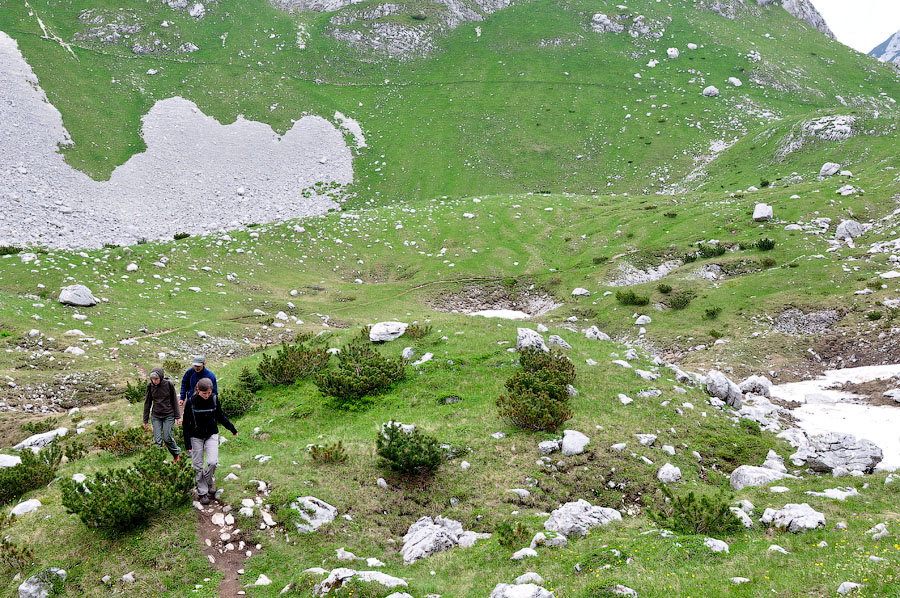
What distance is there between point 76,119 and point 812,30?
159 meters

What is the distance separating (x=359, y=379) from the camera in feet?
65.3

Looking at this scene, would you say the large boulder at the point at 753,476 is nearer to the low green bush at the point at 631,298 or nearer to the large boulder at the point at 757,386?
the large boulder at the point at 757,386

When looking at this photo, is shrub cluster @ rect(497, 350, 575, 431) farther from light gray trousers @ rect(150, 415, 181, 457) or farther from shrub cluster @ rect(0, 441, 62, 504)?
shrub cluster @ rect(0, 441, 62, 504)

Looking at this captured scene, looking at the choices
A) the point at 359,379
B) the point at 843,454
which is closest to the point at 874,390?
the point at 843,454

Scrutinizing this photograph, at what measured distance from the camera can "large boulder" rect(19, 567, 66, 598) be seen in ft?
30.0

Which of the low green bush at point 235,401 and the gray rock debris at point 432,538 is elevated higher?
the low green bush at point 235,401

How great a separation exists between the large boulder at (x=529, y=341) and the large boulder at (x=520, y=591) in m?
13.6

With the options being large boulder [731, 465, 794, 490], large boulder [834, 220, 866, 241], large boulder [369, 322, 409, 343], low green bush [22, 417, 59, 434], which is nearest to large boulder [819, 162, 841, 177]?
large boulder [834, 220, 866, 241]

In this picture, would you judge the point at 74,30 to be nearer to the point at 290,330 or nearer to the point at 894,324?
the point at 290,330

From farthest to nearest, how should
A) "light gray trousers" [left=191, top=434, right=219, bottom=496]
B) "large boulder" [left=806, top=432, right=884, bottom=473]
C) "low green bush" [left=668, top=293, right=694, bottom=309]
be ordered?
"low green bush" [left=668, top=293, right=694, bottom=309] < "large boulder" [left=806, top=432, right=884, bottom=473] < "light gray trousers" [left=191, top=434, right=219, bottom=496]

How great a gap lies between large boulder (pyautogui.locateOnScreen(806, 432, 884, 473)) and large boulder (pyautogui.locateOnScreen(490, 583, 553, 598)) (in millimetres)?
11764

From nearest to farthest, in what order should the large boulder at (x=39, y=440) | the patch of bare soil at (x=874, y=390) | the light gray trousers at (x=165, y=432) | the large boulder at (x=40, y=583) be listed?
the large boulder at (x=40, y=583)
the light gray trousers at (x=165, y=432)
the large boulder at (x=39, y=440)
the patch of bare soil at (x=874, y=390)

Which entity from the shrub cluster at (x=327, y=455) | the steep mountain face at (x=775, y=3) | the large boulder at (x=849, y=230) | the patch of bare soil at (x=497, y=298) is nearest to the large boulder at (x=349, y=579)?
the shrub cluster at (x=327, y=455)

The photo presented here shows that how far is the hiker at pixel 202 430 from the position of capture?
41.6 feet
